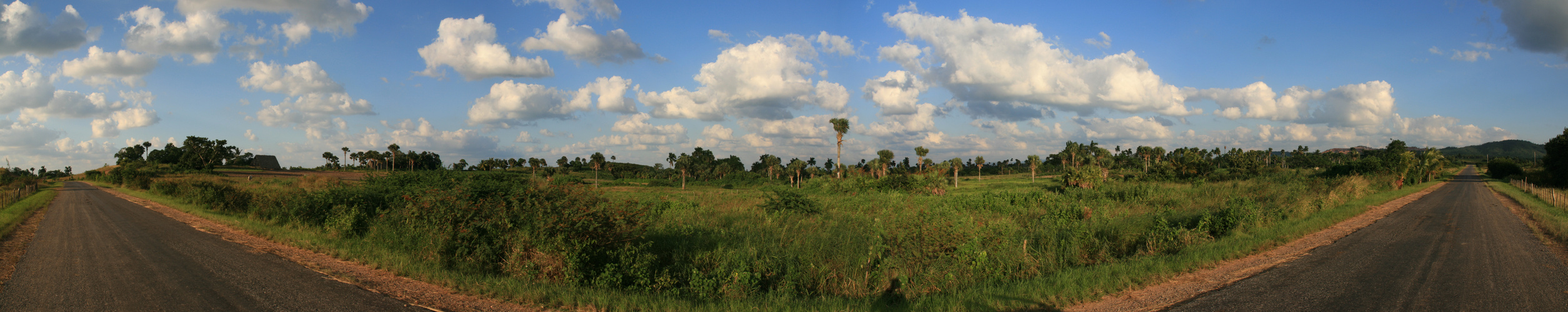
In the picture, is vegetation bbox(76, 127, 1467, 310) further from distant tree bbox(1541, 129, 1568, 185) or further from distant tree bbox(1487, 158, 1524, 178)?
distant tree bbox(1487, 158, 1524, 178)

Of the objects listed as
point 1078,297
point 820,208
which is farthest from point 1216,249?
point 820,208

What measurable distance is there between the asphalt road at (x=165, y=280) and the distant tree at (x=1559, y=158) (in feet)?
211

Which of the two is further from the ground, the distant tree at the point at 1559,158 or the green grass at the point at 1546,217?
the distant tree at the point at 1559,158

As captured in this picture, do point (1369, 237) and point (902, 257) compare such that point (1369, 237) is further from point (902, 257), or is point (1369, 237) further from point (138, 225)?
point (138, 225)

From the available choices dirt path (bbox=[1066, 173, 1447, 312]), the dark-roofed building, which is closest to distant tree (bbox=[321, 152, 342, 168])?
the dark-roofed building

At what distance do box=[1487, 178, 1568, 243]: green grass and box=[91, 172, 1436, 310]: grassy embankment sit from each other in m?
3.94

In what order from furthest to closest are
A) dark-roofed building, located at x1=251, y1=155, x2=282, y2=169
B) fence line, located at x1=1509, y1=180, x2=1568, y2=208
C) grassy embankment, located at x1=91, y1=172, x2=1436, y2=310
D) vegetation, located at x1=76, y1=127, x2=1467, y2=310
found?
dark-roofed building, located at x1=251, y1=155, x2=282, y2=169 → fence line, located at x1=1509, y1=180, x2=1568, y2=208 → vegetation, located at x1=76, y1=127, x2=1467, y2=310 → grassy embankment, located at x1=91, y1=172, x2=1436, y2=310

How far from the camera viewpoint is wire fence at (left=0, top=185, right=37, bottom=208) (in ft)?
91.2

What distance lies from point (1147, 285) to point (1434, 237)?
11.2 m

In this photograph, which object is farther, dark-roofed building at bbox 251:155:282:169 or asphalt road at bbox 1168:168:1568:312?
dark-roofed building at bbox 251:155:282:169

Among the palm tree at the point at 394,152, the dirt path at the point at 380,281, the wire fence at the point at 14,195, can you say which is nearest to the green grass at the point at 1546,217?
the dirt path at the point at 380,281

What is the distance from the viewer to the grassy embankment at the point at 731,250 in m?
7.76

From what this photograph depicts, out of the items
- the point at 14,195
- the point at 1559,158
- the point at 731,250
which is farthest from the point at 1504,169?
the point at 14,195

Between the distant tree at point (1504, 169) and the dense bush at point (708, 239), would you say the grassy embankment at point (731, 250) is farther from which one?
the distant tree at point (1504, 169)
